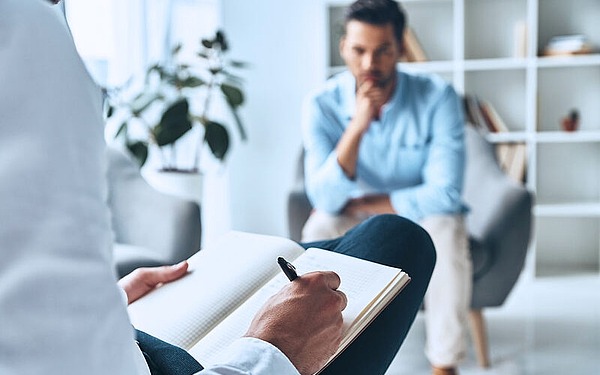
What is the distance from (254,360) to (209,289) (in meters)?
0.29

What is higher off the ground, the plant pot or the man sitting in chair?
the man sitting in chair

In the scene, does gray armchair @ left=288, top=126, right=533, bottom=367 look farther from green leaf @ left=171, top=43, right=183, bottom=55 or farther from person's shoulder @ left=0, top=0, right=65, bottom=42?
person's shoulder @ left=0, top=0, right=65, bottom=42

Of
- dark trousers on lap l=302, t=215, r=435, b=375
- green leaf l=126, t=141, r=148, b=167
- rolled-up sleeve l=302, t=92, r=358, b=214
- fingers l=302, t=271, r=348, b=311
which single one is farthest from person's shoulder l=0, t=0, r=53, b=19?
green leaf l=126, t=141, r=148, b=167

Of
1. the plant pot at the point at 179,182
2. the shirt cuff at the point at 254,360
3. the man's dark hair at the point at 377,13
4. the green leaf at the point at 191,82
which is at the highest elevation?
the man's dark hair at the point at 377,13

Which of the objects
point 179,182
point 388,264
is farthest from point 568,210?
point 388,264

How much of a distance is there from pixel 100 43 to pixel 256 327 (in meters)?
2.42

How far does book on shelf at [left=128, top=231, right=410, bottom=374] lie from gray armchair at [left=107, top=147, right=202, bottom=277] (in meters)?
0.99

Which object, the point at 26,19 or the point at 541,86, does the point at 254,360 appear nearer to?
the point at 26,19

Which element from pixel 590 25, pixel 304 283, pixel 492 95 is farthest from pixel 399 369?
pixel 590 25

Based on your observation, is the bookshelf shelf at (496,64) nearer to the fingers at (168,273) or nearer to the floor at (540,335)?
the floor at (540,335)

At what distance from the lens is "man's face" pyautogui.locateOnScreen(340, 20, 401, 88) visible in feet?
7.43

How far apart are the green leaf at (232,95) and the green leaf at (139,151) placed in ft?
1.34

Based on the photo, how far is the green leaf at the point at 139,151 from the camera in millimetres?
2807

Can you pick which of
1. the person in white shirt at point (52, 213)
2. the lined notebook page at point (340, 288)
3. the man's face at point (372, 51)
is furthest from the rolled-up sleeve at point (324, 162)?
the person in white shirt at point (52, 213)
